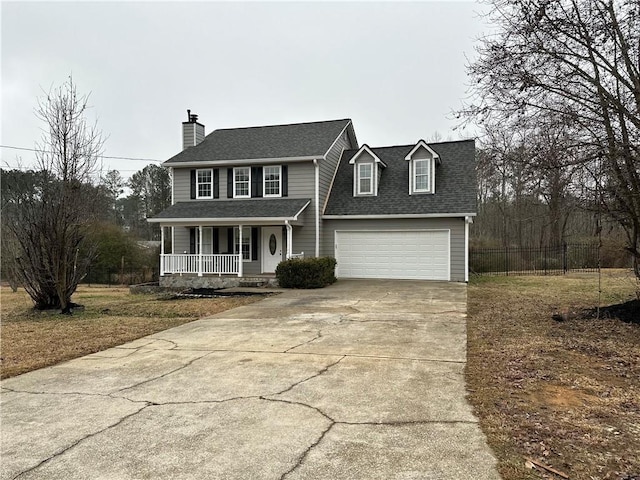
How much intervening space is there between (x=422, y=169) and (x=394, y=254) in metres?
3.59

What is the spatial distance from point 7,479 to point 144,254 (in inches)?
977

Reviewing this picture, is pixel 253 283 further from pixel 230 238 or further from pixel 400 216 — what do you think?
pixel 400 216

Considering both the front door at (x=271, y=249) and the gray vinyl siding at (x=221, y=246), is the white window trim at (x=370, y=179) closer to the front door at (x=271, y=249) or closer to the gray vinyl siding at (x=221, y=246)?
the front door at (x=271, y=249)

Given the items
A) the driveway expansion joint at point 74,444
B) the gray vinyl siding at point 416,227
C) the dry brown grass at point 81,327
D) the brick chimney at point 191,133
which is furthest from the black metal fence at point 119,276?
the driveway expansion joint at point 74,444

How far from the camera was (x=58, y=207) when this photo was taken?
10469 millimetres

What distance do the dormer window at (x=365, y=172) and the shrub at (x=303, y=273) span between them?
167 inches

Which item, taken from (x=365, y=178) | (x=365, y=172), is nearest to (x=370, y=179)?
Answer: (x=365, y=178)

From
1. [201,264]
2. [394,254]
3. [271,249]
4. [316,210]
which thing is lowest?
[201,264]

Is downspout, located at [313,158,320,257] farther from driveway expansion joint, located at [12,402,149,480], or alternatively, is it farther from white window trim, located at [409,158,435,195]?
driveway expansion joint, located at [12,402,149,480]

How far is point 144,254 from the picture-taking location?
26.4 metres

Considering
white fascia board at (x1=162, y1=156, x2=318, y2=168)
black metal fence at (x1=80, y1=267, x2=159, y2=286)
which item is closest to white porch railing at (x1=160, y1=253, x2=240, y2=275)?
white fascia board at (x1=162, y1=156, x2=318, y2=168)

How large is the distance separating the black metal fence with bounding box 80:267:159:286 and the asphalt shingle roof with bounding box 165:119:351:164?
8.39m

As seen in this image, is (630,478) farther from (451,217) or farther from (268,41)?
(268,41)

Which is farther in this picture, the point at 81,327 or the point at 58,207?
the point at 58,207
